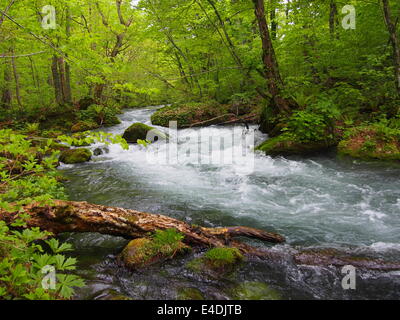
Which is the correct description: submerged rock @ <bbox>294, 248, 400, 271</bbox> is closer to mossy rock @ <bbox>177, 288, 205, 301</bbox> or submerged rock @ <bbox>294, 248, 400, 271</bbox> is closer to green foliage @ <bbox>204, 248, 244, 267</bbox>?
green foliage @ <bbox>204, 248, 244, 267</bbox>

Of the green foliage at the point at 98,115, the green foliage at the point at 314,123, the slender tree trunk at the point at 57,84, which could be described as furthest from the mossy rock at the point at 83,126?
the green foliage at the point at 314,123

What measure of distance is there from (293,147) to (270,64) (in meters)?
3.19

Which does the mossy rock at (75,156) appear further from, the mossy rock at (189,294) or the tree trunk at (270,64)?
the mossy rock at (189,294)

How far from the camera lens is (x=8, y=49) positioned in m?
14.1

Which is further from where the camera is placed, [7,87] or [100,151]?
[7,87]

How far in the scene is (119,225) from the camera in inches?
149

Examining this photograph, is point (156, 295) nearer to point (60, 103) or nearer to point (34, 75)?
point (60, 103)

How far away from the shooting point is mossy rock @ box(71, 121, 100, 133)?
1391cm

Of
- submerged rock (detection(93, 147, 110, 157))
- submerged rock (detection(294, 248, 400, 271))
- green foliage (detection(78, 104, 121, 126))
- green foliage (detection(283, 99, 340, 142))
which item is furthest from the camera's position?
green foliage (detection(78, 104, 121, 126))

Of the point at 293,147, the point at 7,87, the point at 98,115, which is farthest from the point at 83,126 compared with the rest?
the point at 293,147

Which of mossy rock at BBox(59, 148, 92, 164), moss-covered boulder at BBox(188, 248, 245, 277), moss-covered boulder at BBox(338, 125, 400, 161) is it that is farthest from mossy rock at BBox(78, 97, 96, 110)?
moss-covered boulder at BBox(188, 248, 245, 277)

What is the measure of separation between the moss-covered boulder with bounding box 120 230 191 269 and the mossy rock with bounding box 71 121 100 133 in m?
12.1

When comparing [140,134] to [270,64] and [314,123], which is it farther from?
[314,123]
